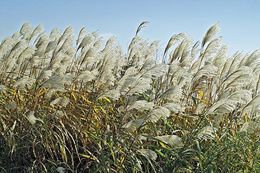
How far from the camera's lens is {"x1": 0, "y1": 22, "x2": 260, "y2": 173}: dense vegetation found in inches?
148

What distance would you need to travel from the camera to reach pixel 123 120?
12.6ft

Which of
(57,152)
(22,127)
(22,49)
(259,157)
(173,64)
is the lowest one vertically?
(259,157)

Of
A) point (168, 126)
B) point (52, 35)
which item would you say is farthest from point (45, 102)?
point (52, 35)

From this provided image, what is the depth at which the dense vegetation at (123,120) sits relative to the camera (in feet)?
12.4

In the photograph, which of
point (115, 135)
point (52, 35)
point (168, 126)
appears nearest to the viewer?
point (115, 135)

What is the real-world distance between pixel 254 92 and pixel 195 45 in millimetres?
811

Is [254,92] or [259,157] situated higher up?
[254,92]

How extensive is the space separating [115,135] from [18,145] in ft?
2.61

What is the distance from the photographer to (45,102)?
14.3 feet

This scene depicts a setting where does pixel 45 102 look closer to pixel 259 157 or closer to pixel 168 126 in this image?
pixel 168 126

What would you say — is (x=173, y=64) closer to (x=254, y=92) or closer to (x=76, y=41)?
(x=254, y=92)

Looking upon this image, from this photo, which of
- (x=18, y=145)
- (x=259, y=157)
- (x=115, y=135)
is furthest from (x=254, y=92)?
(x=18, y=145)

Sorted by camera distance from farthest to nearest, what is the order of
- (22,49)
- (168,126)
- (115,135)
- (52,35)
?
(52,35), (22,49), (168,126), (115,135)

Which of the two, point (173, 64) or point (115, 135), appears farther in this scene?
point (173, 64)
